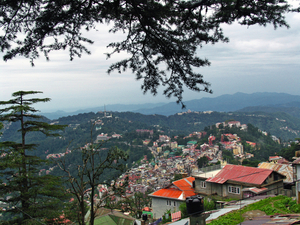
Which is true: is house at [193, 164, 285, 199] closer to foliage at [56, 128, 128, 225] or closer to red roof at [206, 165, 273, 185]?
red roof at [206, 165, 273, 185]

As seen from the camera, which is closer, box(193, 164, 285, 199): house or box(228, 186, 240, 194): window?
box(193, 164, 285, 199): house

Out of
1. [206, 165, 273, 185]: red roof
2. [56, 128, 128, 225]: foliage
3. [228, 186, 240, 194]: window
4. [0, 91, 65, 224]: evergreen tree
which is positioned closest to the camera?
[56, 128, 128, 225]: foliage

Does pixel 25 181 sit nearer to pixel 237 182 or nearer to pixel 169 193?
pixel 169 193

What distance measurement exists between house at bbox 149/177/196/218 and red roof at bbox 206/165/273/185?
173 centimetres

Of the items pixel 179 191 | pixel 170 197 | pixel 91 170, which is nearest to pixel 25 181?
pixel 91 170

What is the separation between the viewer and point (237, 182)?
473 inches

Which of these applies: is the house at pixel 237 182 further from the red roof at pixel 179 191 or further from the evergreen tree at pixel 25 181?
the evergreen tree at pixel 25 181

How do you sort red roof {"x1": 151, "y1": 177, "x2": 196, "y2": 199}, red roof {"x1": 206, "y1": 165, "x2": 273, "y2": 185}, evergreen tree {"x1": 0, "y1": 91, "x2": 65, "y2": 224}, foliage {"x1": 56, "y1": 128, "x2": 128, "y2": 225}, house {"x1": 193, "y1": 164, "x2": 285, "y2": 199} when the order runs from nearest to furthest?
1. foliage {"x1": 56, "y1": 128, "x2": 128, "y2": 225}
2. evergreen tree {"x1": 0, "y1": 91, "x2": 65, "y2": 224}
3. house {"x1": 193, "y1": 164, "x2": 285, "y2": 199}
4. red roof {"x1": 206, "y1": 165, "x2": 273, "y2": 185}
5. red roof {"x1": 151, "y1": 177, "x2": 196, "y2": 199}

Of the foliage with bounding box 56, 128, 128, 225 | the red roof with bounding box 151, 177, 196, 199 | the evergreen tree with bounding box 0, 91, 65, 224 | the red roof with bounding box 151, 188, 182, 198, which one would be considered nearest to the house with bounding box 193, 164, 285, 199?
the red roof with bounding box 151, 177, 196, 199

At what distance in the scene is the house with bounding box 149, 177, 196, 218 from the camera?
42.9 feet


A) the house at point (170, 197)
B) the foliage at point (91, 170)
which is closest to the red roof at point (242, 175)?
the house at point (170, 197)

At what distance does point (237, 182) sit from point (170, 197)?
376 centimetres

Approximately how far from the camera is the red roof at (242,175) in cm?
1171

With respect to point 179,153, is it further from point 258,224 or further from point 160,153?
point 258,224
